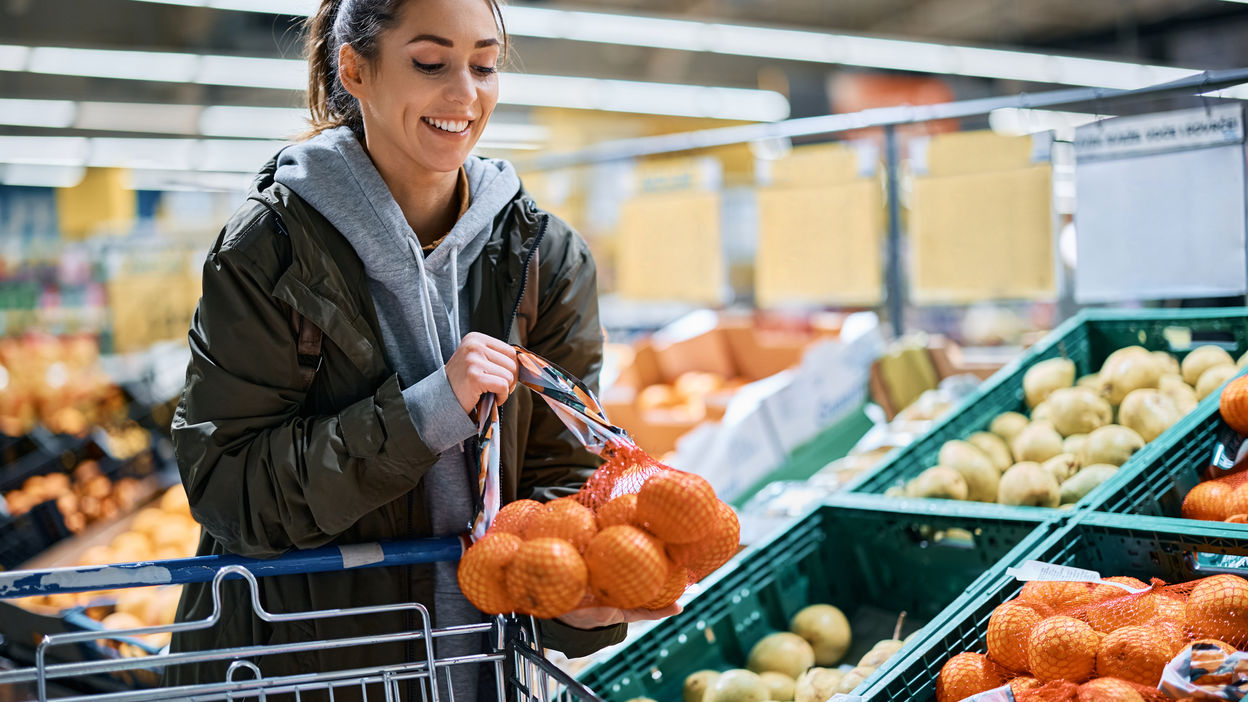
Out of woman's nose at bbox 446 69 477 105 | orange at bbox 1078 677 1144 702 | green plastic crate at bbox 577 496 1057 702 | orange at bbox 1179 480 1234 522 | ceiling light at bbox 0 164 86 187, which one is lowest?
green plastic crate at bbox 577 496 1057 702

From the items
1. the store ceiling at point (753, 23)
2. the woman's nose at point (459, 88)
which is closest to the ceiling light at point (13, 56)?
the store ceiling at point (753, 23)

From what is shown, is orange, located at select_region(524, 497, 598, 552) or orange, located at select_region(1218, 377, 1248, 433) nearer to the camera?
orange, located at select_region(524, 497, 598, 552)

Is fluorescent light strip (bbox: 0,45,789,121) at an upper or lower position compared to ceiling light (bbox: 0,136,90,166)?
upper

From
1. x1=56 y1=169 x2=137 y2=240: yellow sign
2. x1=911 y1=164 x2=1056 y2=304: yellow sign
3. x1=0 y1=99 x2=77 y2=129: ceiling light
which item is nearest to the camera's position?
x1=911 y1=164 x2=1056 y2=304: yellow sign

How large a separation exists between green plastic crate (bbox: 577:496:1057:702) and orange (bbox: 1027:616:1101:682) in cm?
54

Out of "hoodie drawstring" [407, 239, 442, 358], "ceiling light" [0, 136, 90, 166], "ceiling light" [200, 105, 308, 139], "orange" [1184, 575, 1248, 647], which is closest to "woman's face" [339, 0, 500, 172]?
"hoodie drawstring" [407, 239, 442, 358]

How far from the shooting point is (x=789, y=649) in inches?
86.7

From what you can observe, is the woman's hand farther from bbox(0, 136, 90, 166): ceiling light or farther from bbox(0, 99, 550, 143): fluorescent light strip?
bbox(0, 136, 90, 166): ceiling light

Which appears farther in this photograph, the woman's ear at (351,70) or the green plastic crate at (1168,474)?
the green plastic crate at (1168,474)

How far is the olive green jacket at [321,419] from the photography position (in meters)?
1.38

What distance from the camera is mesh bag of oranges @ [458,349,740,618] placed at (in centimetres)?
115

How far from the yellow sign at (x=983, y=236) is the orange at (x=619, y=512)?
104 inches

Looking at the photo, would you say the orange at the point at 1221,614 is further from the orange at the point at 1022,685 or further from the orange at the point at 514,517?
the orange at the point at 514,517

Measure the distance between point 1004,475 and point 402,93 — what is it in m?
1.76
